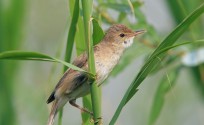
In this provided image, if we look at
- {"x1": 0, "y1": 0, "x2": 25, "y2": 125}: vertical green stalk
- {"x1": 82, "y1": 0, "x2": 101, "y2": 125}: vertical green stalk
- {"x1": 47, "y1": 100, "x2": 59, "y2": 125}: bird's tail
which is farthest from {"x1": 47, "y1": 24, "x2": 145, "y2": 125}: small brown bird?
{"x1": 82, "y1": 0, "x2": 101, "y2": 125}: vertical green stalk

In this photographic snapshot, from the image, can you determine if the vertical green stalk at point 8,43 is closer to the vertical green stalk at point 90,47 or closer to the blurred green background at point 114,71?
the blurred green background at point 114,71

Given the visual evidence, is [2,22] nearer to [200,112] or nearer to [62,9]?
[62,9]

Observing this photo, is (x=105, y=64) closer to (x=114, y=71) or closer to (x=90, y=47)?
(x=114, y=71)

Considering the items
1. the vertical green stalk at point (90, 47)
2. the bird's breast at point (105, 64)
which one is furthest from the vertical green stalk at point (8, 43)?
the vertical green stalk at point (90, 47)

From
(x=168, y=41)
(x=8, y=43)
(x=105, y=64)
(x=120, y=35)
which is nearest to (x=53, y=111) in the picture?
(x=105, y=64)

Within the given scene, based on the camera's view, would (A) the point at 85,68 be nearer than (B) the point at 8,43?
Yes

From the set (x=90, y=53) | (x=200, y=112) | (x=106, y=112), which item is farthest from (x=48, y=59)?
(x=200, y=112)
